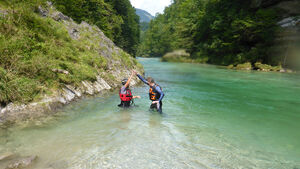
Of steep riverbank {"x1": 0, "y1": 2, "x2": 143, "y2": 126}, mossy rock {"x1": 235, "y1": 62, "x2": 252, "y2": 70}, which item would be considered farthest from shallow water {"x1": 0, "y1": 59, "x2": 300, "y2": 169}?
mossy rock {"x1": 235, "y1": 62, "x2": 252, "y2": 70}

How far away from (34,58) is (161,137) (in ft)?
20.4

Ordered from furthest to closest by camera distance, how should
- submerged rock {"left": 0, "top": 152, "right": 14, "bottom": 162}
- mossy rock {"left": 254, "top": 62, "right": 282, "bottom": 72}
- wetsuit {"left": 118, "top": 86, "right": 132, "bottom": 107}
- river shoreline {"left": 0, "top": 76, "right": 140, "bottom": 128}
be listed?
mossy rock {"left": 254, "top": 62, "right": 282, "bottom": 72} < wetsuit {"left": 118, "top": 86, "right": 132, "bottom": 107} < river shoreline {"left": 0, "top": 76, "right": 140, "bottom": 128} < submerged rock {"left": 0, "top": 152, "right": 14, "bottom": 162}

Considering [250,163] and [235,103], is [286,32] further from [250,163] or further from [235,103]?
[250,163]

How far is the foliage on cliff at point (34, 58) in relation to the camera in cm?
702

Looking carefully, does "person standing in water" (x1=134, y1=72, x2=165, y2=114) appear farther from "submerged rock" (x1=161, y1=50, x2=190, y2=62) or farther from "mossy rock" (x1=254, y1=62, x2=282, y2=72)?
"submerged rock" (x1=161, y1=50, x2=190, y2=62)

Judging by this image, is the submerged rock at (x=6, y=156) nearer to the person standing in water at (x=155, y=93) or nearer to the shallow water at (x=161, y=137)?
the shallow water at (x=161, y=137)

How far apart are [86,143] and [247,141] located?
16.2 feet

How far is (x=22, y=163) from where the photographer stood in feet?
13.5

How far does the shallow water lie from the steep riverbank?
0.90 m

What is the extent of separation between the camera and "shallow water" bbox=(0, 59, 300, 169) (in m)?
4.81

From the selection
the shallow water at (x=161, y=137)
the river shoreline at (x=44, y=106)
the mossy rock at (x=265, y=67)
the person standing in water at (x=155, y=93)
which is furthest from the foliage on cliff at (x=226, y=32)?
the river shoreline at (x=44, y=106)

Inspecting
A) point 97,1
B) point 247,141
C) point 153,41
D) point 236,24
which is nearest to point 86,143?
point 247,141

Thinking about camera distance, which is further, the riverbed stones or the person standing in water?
the person standing in water

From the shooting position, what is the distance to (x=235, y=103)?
11266mm
